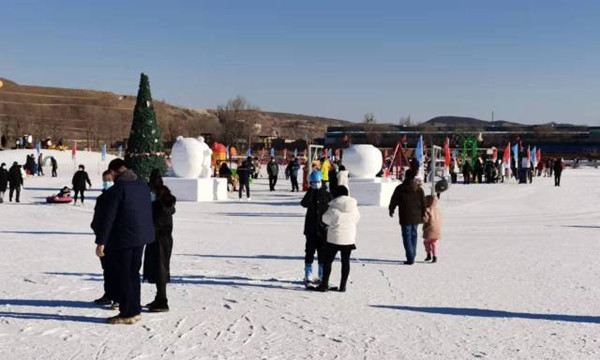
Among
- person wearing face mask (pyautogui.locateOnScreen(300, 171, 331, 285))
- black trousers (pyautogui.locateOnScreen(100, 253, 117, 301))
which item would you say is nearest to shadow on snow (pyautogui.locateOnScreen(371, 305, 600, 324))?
person wearing face mask (pyautogui.locateOnScreen(300, 171, 331, 285))

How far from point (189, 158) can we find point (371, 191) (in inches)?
236

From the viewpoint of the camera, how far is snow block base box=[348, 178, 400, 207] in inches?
810

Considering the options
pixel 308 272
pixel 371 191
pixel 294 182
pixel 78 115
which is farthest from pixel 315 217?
pixel 78 115

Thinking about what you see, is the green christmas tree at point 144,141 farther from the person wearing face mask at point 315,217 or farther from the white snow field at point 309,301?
the person wearing face mask at point 315,217

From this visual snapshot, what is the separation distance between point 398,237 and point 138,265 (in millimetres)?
7831

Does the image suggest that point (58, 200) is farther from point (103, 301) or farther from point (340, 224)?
point (340, 224)

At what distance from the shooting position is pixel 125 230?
19.1 feet

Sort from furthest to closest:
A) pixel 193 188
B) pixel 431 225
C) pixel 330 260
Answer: pixel 193 188, pixel 431 225, pixel 330 260

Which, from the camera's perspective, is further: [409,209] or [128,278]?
[409,209]

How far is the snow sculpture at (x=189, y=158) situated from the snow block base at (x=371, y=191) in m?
5.11

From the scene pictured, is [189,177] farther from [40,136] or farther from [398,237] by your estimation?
[40,136]

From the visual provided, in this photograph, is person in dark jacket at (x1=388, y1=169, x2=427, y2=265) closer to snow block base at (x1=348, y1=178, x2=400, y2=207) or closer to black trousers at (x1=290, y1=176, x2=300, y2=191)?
snow block base at (x1=348, y1=178, x2=400, y2=207)

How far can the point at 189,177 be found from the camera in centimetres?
2288

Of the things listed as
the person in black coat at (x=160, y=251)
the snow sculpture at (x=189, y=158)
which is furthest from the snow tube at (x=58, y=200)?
the person in black coat at (x=160, y=251)
